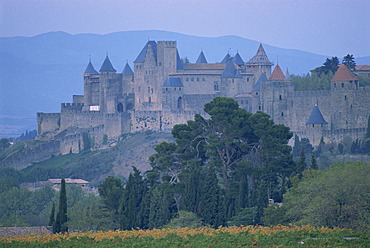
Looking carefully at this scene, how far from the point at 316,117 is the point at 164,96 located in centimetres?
1710

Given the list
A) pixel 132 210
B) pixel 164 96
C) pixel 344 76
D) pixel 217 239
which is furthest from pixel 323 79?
pixel 217 239

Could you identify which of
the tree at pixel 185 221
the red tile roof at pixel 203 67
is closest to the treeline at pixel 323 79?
the red tile roof at pixel 203 67

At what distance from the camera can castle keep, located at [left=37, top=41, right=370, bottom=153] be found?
70.3 meters

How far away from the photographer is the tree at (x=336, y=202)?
39156mm

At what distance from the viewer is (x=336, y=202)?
1556 inches

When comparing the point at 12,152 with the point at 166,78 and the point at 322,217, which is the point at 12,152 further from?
the point at 322,217

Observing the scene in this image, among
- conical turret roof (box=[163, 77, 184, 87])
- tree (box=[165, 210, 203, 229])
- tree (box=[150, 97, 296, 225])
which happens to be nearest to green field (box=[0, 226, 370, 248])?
tree (box=[165, 210, 203, 229])

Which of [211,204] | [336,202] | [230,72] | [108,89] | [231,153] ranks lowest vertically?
[211,204]

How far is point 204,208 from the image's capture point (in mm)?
44750

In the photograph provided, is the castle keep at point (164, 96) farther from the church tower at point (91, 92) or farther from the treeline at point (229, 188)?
the treeline at point (229, 188)

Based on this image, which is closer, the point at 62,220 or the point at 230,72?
the point at 62,220

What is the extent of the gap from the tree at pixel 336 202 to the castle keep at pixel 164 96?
26225 mm

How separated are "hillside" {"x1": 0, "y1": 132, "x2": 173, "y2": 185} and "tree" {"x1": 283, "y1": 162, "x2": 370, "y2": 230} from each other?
33599mm

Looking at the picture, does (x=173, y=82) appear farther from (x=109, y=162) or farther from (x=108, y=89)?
(x=109, y=162)
